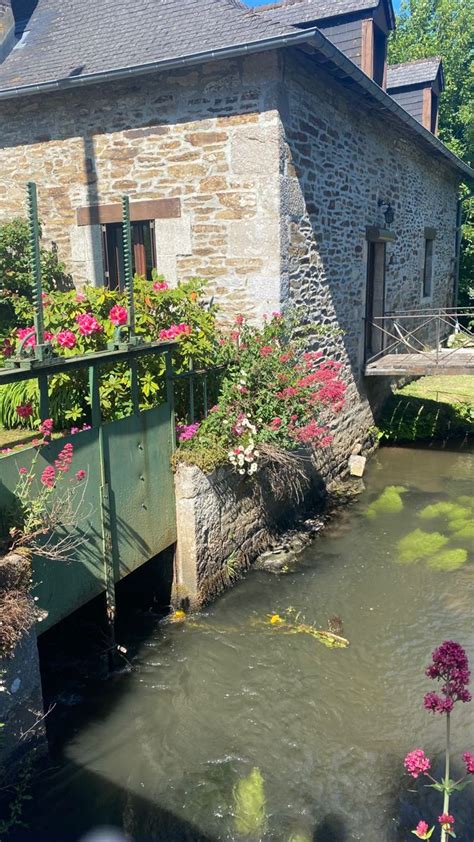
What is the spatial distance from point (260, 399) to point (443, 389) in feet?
23.9

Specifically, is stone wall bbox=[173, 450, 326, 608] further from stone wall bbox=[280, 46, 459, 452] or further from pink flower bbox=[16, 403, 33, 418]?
stone wall bbox=[280, 46, 459, 452]

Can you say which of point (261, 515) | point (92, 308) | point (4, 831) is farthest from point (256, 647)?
point (92, 308)

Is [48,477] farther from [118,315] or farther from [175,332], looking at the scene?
[175,332]

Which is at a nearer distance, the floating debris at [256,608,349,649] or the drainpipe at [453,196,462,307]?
the floating debris at [256,608,349,649]

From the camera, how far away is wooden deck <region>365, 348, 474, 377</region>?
9234 mm

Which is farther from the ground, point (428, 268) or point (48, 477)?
point (428, 268)

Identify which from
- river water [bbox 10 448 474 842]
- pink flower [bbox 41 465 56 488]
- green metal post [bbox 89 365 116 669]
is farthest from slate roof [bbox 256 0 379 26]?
pink flower [bbox 41 465 56 488]

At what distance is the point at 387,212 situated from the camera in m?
10.4

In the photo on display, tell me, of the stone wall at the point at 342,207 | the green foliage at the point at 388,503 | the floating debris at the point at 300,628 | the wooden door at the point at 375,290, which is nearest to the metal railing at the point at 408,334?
the wooden door at the point at 375,290

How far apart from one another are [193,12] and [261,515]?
18.4 feet

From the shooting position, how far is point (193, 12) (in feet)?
24.4

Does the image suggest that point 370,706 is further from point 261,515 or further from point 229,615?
point 261,515

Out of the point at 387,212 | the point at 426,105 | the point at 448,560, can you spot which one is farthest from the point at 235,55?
the point at 426,105

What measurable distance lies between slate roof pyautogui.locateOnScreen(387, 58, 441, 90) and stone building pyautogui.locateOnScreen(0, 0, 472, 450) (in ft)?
12.0
